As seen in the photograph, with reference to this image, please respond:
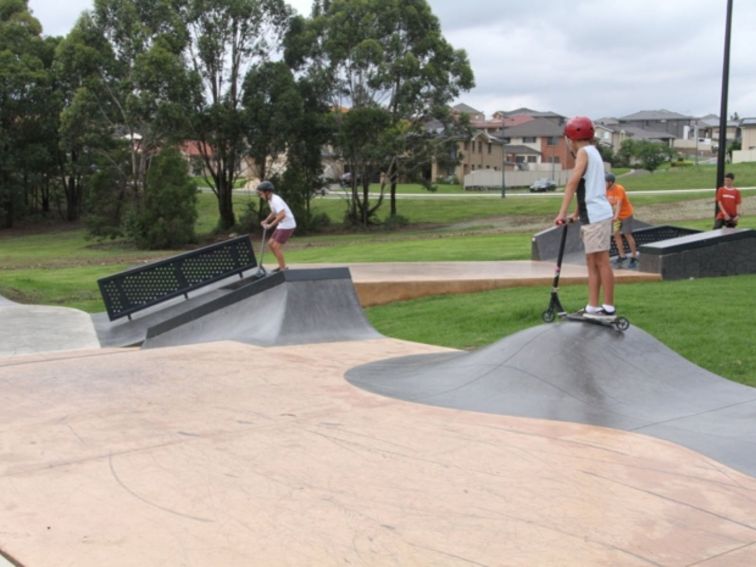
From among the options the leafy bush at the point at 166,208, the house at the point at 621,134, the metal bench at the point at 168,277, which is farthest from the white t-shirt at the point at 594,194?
the house at the point at 621,134

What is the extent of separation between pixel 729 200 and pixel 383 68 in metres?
27.2

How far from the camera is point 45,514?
3.89 meters

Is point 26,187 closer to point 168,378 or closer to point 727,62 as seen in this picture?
point 727,62

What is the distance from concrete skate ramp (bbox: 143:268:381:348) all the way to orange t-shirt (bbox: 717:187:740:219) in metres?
8.38

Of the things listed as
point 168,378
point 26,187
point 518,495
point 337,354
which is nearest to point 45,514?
point 518,495

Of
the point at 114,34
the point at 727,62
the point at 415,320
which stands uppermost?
the point at 114,34

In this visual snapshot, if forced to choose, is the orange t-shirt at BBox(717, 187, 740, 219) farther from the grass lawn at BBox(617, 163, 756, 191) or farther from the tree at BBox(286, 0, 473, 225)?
the grass lawn at BBox(617, 163, 756, 191)

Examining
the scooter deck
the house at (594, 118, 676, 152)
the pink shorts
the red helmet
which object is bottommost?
the scooter deck

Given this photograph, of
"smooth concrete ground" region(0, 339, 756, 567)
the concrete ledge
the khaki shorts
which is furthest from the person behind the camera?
the concrete ledge

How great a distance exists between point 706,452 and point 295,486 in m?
2.45

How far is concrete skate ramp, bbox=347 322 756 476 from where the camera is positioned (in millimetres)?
5660

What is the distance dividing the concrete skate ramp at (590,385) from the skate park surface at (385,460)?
0.02 metres

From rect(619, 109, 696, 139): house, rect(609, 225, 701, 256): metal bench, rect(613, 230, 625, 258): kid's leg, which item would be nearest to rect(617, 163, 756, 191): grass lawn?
rect(609, 225, 701, 256): metal bench

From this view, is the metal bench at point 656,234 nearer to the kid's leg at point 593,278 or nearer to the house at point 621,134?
the kid's leg at point 593,278
